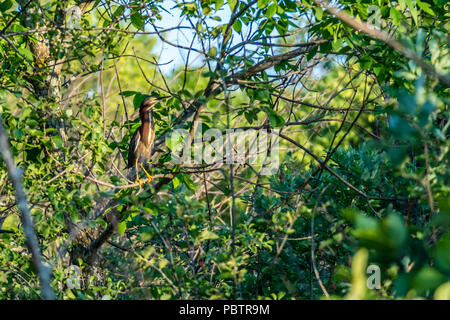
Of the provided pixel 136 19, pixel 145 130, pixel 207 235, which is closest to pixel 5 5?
pixel 136 19

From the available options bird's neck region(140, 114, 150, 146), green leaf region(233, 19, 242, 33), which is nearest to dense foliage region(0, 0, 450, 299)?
green leaf region(233, 19, 242, 33)

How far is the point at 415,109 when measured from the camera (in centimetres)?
168

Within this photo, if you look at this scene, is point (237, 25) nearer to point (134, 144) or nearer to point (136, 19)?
point (136, 19)

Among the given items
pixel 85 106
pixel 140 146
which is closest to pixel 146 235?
pixel 85 106

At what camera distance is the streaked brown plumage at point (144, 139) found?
429 cm

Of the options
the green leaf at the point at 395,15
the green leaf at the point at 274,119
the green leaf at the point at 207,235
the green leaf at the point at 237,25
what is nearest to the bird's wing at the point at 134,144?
the green leaf at the point at 237,25

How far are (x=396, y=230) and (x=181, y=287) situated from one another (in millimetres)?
1405

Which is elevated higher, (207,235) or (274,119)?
(274,119)

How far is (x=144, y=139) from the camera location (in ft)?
14.7

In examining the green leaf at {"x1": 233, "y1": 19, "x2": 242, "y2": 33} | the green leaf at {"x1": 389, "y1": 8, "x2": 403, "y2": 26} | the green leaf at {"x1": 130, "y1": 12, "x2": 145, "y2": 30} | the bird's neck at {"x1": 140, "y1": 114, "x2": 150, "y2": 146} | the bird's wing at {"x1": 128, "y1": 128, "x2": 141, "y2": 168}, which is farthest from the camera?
the bird's neck at {"x1": 140, "y1": 114, "x2": 150, "y2": 146}

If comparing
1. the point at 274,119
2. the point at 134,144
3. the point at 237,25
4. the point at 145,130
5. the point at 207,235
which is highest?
the point at 237,25

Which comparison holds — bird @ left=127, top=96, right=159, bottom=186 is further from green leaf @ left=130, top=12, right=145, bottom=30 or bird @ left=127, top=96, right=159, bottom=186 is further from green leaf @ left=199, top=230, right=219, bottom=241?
green leaf @ left=199, top=230, right=219, bottom=241

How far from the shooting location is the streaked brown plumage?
429 cm
